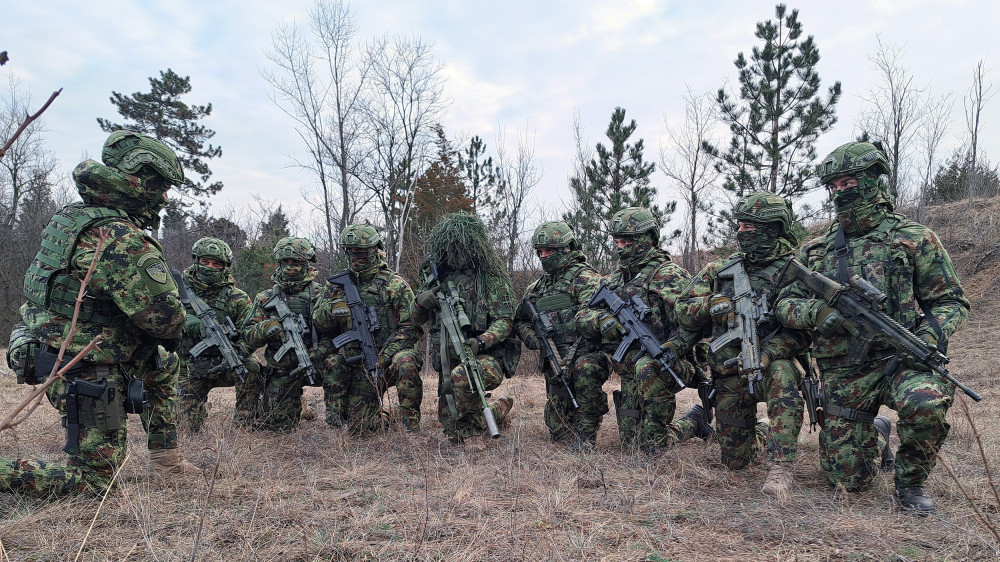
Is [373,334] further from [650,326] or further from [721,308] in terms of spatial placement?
[721,308]

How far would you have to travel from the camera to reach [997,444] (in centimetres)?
555

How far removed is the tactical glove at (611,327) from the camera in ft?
19.4

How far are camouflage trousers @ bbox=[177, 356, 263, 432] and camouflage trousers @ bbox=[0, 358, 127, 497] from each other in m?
2.79

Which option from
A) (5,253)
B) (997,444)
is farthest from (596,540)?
(5,253)

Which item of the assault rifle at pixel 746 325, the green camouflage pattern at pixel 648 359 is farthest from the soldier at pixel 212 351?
the assault rifle at pixel 746 325

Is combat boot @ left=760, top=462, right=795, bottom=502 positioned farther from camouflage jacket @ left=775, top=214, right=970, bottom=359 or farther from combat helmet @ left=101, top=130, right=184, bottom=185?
combat helmet @ left=101, top=130, right=184, bottom=185

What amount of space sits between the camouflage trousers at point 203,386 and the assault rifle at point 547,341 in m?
3.40

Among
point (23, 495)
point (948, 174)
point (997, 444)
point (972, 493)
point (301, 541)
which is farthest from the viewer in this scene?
point (948, 174)

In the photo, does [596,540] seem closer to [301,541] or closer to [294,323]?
[301,541]

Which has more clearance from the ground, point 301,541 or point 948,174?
point 948,174

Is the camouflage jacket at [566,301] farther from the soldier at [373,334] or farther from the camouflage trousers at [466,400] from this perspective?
the soldier at [373,334]

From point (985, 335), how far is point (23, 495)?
53.4ft

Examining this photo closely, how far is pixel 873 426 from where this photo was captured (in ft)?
14.7

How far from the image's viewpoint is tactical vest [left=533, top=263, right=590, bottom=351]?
6568mm
